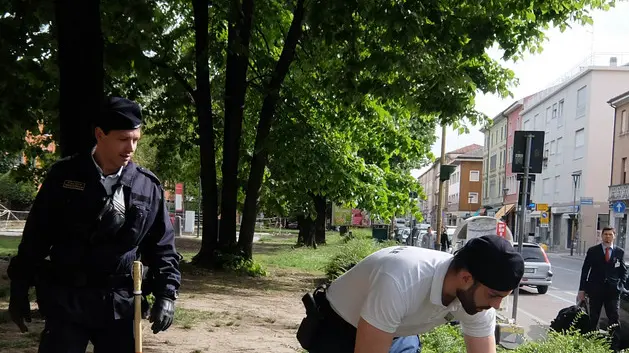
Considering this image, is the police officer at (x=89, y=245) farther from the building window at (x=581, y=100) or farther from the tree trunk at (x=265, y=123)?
the building window at (x=581, y=100)

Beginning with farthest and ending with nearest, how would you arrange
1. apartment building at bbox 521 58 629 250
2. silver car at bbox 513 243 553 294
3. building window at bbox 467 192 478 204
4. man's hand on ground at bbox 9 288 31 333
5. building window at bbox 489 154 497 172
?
building window at bbox 467 192 478 204 < building window at bbox 489 154 497 172 < apartment building at bbox 521 58 629 250 < silver car at bbox 513 243 553 294 < man's hand on ground at bbox 9 288 31 333

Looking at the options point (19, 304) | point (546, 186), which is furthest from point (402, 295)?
point (546, 186)

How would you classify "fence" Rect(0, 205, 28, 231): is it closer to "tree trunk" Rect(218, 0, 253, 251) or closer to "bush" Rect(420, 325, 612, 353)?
"tree trunk" Rect(218, 0, 253, 251)

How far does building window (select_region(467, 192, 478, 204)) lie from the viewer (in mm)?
93562

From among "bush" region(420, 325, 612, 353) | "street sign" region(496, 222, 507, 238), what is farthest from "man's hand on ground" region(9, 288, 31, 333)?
"street sign" region(496, 222, 507, 238)

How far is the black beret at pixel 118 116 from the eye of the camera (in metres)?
3.16

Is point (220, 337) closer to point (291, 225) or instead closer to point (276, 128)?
point (276, 128)

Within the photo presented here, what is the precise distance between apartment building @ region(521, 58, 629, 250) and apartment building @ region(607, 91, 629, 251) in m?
1.88

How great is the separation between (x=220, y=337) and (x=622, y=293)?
621cm

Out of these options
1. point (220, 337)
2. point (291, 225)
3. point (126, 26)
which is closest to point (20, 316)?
point (220, 337)

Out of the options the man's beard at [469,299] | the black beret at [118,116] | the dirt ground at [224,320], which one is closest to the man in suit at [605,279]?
the dirt ground at [224,320]

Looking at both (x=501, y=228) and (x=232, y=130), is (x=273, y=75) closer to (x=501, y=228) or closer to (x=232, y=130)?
(x=232, y=130)

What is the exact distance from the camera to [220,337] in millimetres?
7742

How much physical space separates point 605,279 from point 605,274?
8 cm
